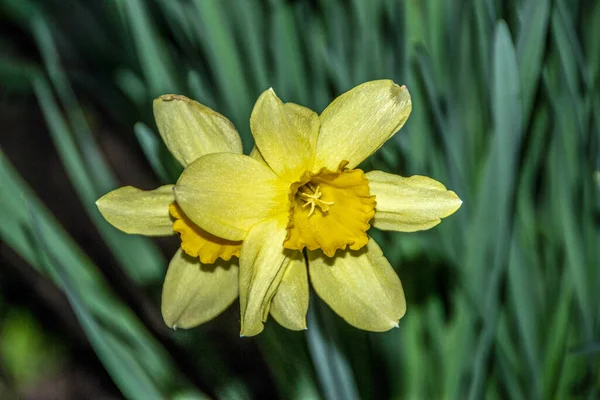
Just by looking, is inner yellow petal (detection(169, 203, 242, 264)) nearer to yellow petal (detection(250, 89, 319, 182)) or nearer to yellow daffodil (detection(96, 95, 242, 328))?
yellow daffodil (detection(96, 95, 242, 328))

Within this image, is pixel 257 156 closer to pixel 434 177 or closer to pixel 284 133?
pixel 284 133

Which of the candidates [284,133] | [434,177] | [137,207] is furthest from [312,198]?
[434,177]

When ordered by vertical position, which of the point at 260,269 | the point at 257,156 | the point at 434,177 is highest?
the point at 257,156

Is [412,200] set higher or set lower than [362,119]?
lower

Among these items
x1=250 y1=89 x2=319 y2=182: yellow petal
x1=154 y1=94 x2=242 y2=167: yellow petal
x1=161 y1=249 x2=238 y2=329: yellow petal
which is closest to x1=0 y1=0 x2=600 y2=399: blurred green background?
x1=161 y1=249 x2=238 y2=329: yellow petal

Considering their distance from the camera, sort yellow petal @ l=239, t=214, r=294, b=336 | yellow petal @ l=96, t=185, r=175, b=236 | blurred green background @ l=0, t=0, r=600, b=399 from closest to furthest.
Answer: yellow petal @ l=239, t=214, r=294, b=336 < yellow petal @ l=96, t=185, r=175, b=236 < blurred green background @ l=0, t=0, r=600, b=399

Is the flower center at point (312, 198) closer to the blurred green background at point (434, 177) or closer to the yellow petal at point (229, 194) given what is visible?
the yellow petal at point (229, 194)

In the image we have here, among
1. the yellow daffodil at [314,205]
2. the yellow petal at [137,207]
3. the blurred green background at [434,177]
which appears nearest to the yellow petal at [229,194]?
the yellow daffodil at [314,205]
